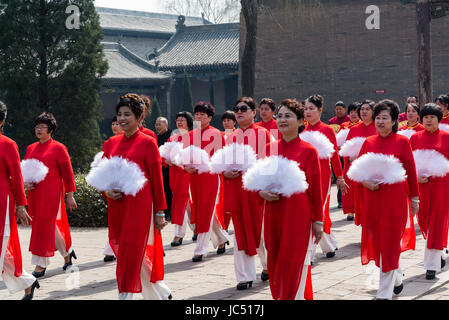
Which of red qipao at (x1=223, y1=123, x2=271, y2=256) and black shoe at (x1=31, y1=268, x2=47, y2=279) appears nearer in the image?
red qipao at (x1=223, y1=123, x2=271, y2=256)

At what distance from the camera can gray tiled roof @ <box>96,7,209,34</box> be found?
40.9 meters

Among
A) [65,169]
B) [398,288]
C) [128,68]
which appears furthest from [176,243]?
[128,68]

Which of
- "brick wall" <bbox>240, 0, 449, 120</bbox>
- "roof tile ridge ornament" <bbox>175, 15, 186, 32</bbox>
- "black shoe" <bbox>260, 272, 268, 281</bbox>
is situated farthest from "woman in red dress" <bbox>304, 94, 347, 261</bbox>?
"roof tile ridge ornament" <bbox>175, 15, 186, 32</bbox>

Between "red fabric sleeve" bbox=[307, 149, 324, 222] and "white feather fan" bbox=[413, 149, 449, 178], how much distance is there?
7.85ft

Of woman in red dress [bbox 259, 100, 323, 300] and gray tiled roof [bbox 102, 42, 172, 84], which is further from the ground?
gray tiled roof [bbox 102, 42, 172, 84]

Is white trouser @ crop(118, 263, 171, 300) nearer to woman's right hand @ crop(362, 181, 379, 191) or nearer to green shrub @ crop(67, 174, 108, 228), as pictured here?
woman's right hand @ crop(362, 181, 379, 191)

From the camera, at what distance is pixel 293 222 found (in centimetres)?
522

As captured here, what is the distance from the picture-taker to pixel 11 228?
6.20 m

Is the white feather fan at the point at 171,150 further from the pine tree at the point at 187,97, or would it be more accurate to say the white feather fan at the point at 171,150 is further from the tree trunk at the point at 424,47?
the pine tree at the point at 187,97

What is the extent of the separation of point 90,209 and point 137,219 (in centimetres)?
654

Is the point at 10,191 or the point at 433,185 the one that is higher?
the point at 10,191

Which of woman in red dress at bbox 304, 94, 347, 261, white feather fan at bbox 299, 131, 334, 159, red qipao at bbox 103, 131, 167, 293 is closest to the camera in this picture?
red qipao at bbox 103, 131, 167, 293

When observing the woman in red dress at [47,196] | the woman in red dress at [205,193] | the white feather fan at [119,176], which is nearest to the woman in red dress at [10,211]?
the white feather fan at [119,176]

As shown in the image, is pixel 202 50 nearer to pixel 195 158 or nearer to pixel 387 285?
pixel 195 158
